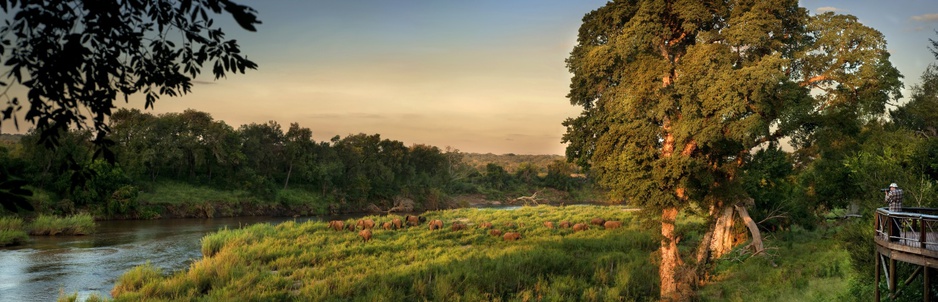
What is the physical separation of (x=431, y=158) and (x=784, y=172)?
276 feet

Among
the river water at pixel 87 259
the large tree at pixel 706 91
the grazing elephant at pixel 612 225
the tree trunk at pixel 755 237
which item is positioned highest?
the large tree at pixel 706 91

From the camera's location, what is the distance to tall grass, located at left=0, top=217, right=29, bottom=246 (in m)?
32.5

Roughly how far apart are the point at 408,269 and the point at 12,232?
26869 millimetres

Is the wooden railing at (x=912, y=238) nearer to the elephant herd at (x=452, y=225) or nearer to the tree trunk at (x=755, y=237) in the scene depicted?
the tree trunk at (x=755, y=237)

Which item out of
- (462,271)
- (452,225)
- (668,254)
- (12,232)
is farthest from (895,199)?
(12,232)

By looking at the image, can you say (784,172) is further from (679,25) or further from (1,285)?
(1,285)

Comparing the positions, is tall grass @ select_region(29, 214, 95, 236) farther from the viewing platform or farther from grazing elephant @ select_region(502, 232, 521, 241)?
the viewing platform

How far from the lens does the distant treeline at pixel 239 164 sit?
52344 mm

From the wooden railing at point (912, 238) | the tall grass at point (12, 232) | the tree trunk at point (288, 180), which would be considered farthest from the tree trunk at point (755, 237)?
the tree trunk at point (288, 180)

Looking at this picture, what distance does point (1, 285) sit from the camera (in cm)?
2194

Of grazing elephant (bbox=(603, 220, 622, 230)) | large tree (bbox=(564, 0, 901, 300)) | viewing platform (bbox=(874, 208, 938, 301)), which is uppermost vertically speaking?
large tree (bbox=(564, 0, 901, 300))

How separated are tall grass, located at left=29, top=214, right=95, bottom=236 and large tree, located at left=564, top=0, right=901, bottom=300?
36.2 meters

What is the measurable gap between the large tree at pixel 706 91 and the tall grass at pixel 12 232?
111ft

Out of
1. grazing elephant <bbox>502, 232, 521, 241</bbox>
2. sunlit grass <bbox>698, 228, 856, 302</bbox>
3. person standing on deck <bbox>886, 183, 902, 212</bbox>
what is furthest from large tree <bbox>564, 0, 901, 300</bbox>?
grazing elephant <bbox>502, 232, 521, 241</bbox>
